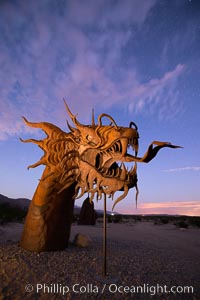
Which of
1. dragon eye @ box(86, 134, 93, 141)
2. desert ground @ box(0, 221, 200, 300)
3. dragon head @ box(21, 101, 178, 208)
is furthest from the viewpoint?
dragon eye @ box(86, 134, 93, 141)

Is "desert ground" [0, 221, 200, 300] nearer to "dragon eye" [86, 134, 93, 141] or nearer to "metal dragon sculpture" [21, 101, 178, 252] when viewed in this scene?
"metal dragon sculpture" [21, 101, 178, 252]

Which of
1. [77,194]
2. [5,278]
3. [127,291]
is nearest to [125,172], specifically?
[77,194]

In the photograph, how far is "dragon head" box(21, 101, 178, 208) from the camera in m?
3.78

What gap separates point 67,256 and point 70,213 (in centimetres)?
105

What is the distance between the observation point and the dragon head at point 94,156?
3781 mm

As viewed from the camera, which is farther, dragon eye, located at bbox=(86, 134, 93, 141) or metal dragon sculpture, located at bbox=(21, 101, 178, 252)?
dragon eye, located at bbox=(86, 134, 93, 141)

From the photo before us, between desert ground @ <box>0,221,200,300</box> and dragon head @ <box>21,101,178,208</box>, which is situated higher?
dragon head @ <box>21,101,178,208</box>

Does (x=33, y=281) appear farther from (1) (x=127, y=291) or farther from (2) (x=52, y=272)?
(1) (x=127, y=291)

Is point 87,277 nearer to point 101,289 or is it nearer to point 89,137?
point 101,289

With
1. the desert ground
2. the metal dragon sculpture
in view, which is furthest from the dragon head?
the desert ground

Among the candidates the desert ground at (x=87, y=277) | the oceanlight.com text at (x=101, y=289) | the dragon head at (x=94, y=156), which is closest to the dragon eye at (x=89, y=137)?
the dragon head at (x=94, y=156)

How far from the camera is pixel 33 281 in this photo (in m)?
3.44

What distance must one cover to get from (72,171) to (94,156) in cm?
72

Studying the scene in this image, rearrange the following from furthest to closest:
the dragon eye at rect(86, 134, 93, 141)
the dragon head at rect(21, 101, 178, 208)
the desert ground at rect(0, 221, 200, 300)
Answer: the dragon eye at rect(86, 134, 93, 141) < the dragon head at rect(21, 101, 178, 208) < the desert ground at rect(0, 221, 200, 300)
